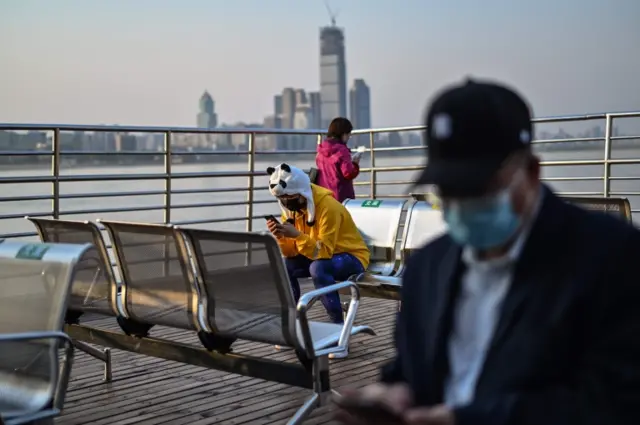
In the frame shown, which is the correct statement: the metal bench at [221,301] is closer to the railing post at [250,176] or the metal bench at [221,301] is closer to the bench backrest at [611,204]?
the bench backrest at [611,204]

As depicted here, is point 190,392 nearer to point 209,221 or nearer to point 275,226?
point 275,226

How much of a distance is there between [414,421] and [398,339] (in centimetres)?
30

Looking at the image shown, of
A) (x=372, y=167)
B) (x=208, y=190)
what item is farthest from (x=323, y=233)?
(x=372, y=167)

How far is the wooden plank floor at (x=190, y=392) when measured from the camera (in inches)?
194

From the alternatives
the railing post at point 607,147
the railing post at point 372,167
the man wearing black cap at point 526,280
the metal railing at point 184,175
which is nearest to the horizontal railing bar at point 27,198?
the metal railing at point 184,175

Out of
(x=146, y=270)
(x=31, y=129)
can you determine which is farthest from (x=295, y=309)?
(x=31, y=129)

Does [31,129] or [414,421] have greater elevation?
[31,129]

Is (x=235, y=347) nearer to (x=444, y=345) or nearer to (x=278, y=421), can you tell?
(x=278, y=421)

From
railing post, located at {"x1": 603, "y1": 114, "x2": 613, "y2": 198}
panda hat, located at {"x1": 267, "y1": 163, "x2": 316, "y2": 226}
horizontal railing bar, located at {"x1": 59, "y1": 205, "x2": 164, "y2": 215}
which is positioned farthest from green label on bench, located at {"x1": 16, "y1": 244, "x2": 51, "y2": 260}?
railing post, located at {"x1": 603, "y1": 114, "x2": 613, "y2": 198}

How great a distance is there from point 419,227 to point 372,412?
5.15m

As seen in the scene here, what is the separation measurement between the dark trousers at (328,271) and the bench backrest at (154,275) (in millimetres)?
1429

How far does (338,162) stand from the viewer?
9.29 metres

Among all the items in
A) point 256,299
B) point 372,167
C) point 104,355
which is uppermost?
point 372,167

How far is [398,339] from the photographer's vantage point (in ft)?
6.14
